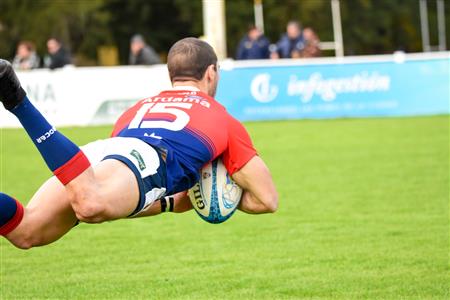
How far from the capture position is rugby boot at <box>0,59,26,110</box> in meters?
5.08

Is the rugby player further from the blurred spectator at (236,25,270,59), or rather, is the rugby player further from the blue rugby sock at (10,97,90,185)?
the blurred spectator at (236,25,270,59)

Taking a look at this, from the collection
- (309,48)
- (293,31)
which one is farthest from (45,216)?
(309,48)

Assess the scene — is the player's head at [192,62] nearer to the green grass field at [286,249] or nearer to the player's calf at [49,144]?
the player's calf at [49,144]

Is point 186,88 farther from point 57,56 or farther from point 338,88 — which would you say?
point 57,56

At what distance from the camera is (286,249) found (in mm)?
8391

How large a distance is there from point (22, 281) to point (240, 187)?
7.36 ft

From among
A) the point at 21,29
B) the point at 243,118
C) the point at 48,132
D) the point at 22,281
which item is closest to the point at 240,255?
the point at 22,281

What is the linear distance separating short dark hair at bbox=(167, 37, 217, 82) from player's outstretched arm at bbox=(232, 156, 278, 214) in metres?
0.65

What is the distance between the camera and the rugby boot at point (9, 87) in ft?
16.7

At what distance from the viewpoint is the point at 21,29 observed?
44625 millimetres

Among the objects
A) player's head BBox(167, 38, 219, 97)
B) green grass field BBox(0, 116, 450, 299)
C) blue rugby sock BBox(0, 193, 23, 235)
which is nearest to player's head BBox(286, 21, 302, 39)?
green grass field BBox(0, 116, 450, 299)

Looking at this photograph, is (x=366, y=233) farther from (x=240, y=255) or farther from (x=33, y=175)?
(x=33, y=175)

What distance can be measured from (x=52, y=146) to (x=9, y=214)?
1.98 feet

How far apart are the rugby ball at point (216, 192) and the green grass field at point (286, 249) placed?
982 mm
